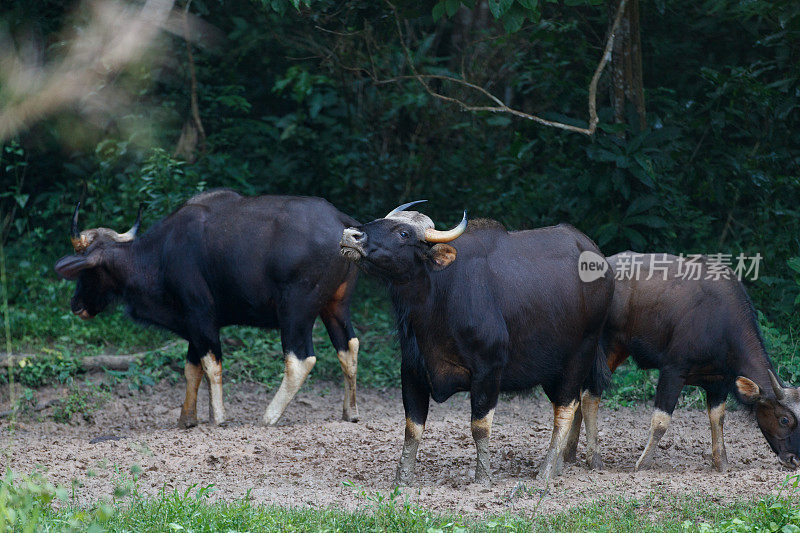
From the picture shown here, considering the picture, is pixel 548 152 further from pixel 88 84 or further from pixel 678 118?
pixel 88 84

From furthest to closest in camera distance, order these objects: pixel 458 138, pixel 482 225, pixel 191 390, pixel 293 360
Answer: pixel 458 138, pixel 191 390, pixel 293 360, pixel 482 225

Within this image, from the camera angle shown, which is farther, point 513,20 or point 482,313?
point 513,20

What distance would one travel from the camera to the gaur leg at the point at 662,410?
6.73 metres

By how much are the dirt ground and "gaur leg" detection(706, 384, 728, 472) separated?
0.14 meters

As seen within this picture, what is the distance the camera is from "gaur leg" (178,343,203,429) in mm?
8172

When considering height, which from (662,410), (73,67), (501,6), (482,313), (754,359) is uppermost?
(501,6)

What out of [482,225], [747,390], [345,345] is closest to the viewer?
[482,225]

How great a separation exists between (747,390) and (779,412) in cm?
29

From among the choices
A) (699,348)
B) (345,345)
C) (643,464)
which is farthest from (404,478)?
(345,345)

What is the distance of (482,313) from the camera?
6.05 metres

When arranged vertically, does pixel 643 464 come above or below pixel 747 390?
below

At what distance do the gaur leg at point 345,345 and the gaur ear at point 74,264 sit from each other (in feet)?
6.91

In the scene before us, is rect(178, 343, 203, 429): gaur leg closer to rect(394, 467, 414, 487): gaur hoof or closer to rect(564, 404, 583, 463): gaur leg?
rect(394, 467, 414, 487): gaur hoof

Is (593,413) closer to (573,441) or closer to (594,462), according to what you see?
(573,441)
